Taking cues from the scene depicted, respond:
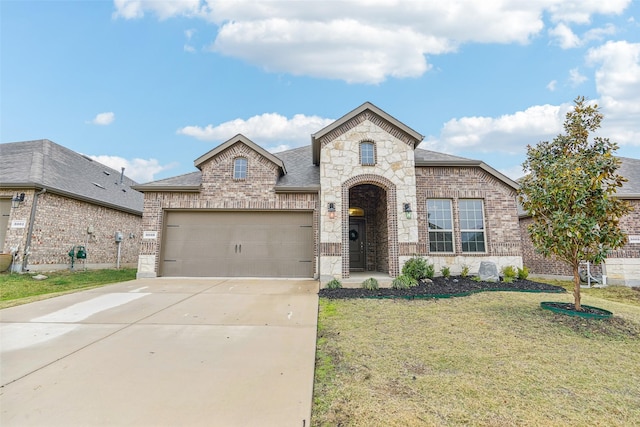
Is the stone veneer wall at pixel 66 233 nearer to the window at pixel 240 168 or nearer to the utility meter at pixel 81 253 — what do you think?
the utility meter at pixel 81 253

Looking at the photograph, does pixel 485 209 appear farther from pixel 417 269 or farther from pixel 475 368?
pixel 475 368

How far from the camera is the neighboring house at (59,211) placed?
10.3 metres

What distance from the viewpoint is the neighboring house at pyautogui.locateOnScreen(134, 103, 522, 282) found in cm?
945

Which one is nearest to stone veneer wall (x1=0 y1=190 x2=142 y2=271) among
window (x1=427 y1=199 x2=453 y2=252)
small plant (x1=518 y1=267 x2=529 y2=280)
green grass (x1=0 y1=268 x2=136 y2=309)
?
green grass (x1=0 y1=268 x2=136 y2=309)

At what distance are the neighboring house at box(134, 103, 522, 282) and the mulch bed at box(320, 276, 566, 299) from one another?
3.71ft

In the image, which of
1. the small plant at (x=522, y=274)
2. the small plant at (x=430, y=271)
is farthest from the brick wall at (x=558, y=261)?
the small plant at (x=430, y=271)

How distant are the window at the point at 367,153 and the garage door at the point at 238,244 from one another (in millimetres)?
2678

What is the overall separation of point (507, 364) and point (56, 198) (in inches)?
597

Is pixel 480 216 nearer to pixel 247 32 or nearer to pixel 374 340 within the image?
pixel 374 340

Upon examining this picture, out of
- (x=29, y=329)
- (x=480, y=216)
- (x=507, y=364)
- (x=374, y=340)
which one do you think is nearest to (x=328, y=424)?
(x=374, y=340)

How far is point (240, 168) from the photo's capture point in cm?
1021

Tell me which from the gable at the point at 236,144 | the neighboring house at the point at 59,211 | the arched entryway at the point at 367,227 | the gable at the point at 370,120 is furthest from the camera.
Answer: the arched entryway at the point at 367,227

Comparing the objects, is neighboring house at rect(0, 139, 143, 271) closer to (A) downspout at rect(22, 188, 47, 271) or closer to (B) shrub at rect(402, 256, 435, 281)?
(A) downspout at rect(22, 188, 47, 271)

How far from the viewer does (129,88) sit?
1423 centimetres
